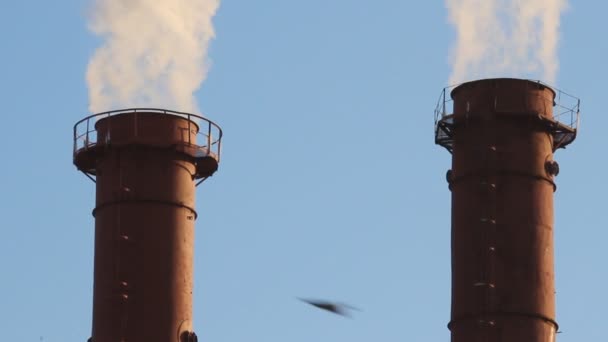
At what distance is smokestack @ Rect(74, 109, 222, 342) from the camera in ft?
195

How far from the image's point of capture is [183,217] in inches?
A: 2400

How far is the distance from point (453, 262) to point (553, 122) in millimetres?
5132

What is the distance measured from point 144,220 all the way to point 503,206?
411 inches

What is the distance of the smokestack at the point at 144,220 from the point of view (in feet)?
195

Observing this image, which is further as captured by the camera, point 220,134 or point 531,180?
point 220,134

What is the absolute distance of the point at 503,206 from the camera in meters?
58.8

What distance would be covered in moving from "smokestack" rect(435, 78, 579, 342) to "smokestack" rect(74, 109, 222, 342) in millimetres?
7781

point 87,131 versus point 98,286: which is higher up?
point 87,131

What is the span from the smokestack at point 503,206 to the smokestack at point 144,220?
7.78 meters

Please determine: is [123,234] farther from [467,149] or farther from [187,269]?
[467,149]

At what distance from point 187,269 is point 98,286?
8.73 ft

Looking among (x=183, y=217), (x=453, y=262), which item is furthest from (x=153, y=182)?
(x=453, y=262)

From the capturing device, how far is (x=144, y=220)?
60.2m

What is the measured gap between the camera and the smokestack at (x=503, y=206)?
5769 centimetres
